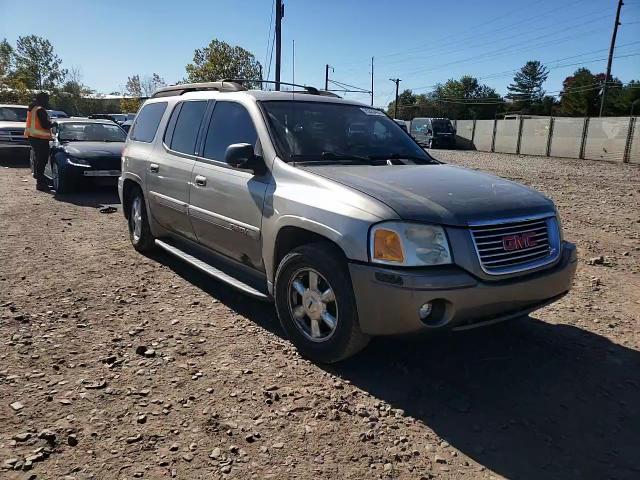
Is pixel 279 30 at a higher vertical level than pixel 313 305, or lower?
higher

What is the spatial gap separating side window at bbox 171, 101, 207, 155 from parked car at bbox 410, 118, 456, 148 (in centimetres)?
2991

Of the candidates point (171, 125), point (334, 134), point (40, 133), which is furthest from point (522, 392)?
point (40, 133)

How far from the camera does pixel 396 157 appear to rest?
4328mm

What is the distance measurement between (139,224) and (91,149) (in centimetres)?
508

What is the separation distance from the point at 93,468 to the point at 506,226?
2.61m

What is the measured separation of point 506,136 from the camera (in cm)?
3111

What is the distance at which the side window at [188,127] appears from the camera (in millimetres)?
4828

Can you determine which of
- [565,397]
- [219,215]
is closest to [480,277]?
[565,397]

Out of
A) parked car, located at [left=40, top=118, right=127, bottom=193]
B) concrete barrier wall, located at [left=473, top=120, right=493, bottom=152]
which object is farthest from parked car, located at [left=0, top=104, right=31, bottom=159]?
concrete barrier wall, located at [left=473, top=120, right=493, bottom=152]

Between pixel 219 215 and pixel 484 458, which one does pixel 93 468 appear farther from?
pixel 219 215

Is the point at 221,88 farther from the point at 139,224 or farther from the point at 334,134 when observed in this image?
the point at 139,224

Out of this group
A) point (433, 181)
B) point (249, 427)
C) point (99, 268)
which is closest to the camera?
point (249, 427)

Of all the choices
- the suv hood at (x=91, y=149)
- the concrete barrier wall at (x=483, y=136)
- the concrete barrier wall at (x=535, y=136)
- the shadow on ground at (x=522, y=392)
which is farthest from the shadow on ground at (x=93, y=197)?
the concrete barrier wall at (x=483, y=136)

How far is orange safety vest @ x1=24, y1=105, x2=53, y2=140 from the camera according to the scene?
34.9 ft
